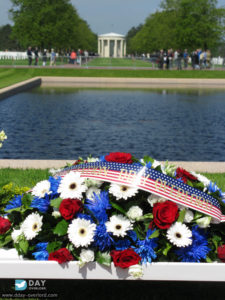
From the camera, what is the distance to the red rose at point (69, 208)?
3.44 metres

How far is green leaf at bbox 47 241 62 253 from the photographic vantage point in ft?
11.3

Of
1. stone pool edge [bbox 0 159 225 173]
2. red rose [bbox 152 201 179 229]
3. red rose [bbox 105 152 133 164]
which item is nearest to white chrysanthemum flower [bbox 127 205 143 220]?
red rose [bbox 152 201 179 229]

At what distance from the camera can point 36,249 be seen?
355 cm

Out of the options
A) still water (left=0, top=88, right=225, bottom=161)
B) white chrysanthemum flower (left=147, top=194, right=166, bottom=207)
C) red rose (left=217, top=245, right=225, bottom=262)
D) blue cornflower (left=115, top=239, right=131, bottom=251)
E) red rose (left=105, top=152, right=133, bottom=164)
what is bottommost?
still water (left=0, top=88, right=225, bottom=161)

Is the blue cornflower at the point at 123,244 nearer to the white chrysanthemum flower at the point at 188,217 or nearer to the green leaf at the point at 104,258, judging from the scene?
the green leaf at the point at 104,258

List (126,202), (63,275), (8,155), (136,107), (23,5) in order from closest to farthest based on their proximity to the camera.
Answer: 1. (63,275)
2. (126,202)
3. (8,155)
4. (136,107)
5. (23,5)

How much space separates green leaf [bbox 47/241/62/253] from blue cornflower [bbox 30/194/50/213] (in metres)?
0.28

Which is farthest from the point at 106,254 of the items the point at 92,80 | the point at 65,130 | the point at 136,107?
the point at 92,80

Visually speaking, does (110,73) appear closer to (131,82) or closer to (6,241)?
(131,82)

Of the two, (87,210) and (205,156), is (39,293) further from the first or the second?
(205,156)

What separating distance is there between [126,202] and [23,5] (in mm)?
61540

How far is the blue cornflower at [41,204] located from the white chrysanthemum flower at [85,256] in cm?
47

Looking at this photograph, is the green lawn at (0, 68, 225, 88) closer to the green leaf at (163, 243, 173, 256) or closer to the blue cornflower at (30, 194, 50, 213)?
the blue cornflower at (30, 194, 50, 213)

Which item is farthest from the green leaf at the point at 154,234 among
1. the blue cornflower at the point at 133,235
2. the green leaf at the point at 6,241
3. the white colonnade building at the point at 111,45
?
the white colonnade building at the point at 111,45
